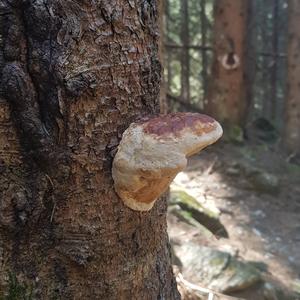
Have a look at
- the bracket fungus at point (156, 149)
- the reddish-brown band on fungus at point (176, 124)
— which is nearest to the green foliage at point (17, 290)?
the bracket fungus at point (156, 149)

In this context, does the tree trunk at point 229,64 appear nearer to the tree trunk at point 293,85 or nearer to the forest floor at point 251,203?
the forest floor at point 251,203

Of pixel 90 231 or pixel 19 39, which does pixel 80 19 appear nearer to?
pixel 19 39

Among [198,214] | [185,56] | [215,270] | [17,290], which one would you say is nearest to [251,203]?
[198,214]

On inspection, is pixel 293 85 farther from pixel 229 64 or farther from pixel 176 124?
pixel 176 124

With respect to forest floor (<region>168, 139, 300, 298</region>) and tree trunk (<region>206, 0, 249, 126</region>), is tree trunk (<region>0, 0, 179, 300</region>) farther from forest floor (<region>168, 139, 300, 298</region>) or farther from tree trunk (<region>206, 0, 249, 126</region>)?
tree trunk (<region>206, 0, 249, 126</region>)

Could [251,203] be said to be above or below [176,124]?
below

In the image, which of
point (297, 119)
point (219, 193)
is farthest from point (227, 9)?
point (219, 193)

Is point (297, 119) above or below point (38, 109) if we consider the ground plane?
below
